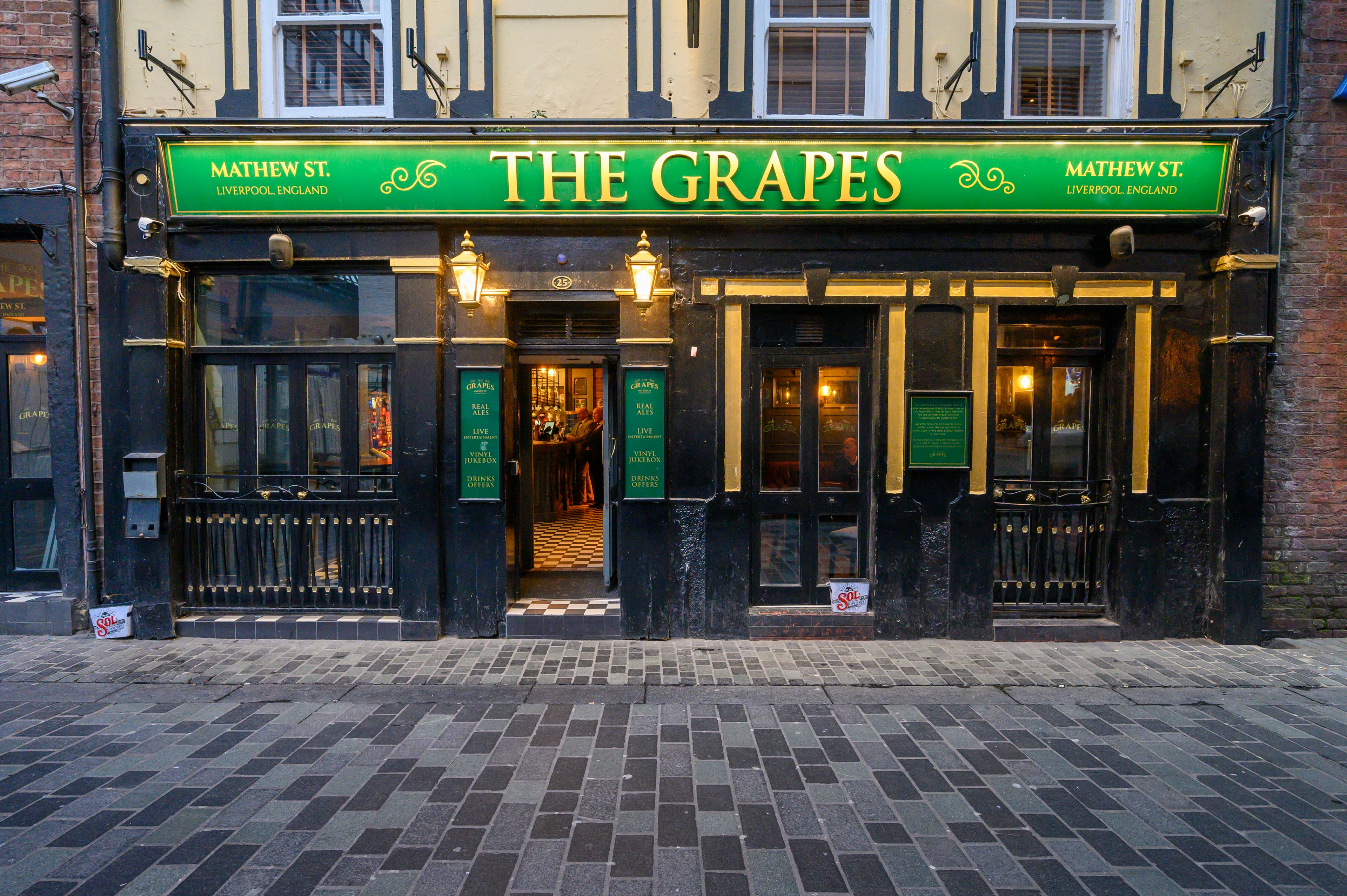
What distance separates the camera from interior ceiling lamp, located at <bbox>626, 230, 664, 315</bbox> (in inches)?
228

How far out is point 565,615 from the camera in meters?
6.25

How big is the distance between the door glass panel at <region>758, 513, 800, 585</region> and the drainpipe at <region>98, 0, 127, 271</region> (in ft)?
21.7

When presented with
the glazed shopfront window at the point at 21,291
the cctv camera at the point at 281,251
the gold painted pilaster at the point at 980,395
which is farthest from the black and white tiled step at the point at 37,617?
the gold painted pilaster at the point at 980,395

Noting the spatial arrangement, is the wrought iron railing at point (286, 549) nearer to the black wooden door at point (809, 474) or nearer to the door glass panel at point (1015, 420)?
the black wooden door at point (809, 474)

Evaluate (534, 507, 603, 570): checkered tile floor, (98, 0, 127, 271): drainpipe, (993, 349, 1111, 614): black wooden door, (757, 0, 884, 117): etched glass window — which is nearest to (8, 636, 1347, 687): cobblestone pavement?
(993, 349, 1111, 614): black wooden door

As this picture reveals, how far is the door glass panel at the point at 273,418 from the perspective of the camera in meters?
6.51

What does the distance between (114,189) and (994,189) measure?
8104 mm

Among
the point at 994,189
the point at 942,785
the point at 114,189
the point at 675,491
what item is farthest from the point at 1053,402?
the point at 114,189

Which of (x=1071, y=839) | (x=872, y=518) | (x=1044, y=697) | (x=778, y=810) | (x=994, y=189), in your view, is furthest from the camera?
(x=872, y=518)

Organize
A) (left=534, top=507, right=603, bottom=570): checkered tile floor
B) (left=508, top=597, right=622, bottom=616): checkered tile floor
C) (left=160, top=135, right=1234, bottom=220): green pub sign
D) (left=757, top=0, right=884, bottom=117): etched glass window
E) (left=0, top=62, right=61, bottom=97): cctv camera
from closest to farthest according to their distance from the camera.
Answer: (left=0, top=62, right=61, bottom=97): cctv camera → (left=160, top=135, right=1234, bottom=220): green pub sign → (left=508, top=597, right=622, bottom=616): checkered tile floor → (left=757, top=0, right=884, bottom=117): etched glass window → (left=534, top=507, right=603, bottom=570): checkered tile floor

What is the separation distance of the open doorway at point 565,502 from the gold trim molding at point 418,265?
3.94ft

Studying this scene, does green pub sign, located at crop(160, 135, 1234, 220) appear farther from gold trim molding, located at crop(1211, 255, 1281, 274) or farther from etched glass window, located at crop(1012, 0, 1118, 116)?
etched glass window, located at crop(1012, 0, 1118, 116)

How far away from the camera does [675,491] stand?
6.22m

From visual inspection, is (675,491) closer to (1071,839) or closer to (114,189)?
(1071,839)
